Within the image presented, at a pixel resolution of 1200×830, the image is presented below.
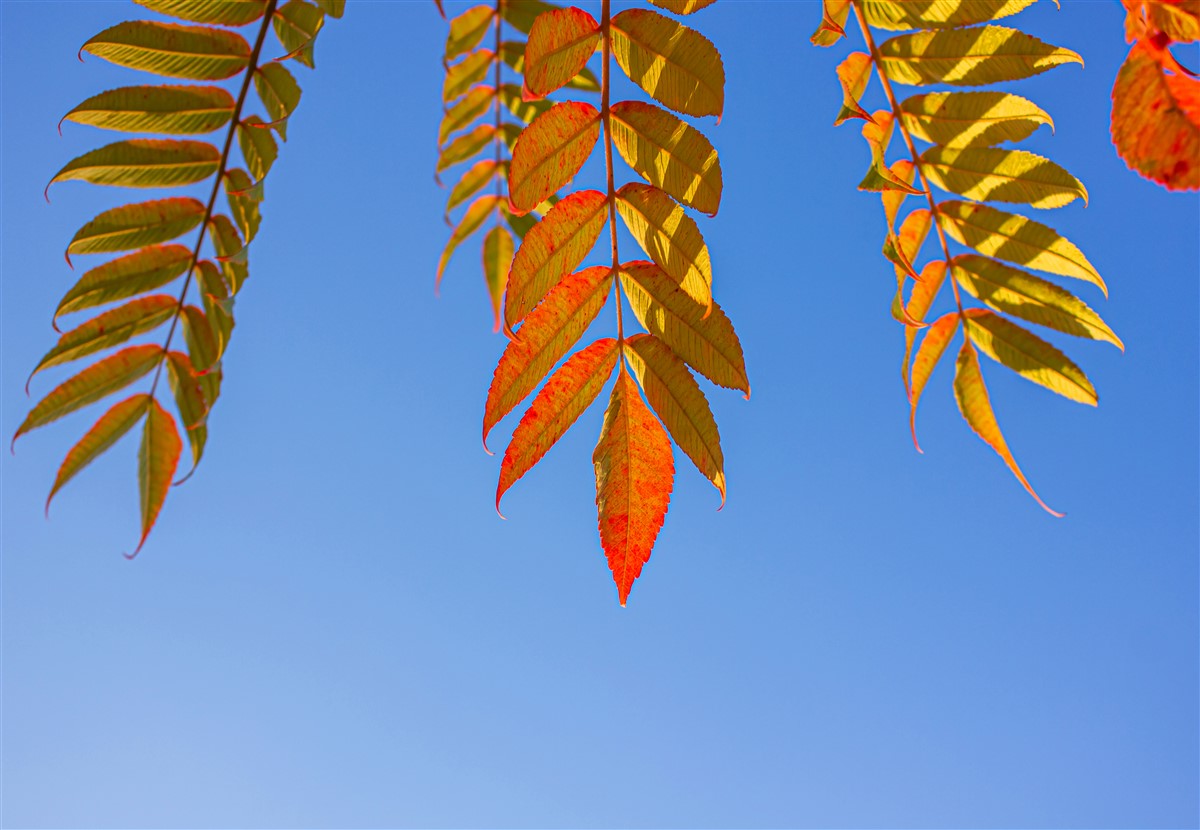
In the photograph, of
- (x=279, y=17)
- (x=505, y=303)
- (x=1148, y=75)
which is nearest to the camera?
(x=1148, y=75)

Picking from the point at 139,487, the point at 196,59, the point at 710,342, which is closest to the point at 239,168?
the point at 196,59

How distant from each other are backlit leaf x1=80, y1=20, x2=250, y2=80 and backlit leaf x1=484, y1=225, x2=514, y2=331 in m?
0.81

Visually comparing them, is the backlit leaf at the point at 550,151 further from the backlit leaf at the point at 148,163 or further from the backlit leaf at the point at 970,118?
the backlit leaf at the point at 148,163

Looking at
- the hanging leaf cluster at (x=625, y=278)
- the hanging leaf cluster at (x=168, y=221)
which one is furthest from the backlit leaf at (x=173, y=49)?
the hanging leaf cluster at (x=625, y=278)

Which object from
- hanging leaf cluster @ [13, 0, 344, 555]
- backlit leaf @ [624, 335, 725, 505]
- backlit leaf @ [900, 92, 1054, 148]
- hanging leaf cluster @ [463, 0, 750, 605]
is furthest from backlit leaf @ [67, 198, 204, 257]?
backlit leaf @ [900, 92, 1054, 148]

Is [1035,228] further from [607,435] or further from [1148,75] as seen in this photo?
[607,435]

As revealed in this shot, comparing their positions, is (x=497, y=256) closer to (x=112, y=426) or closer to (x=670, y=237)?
(x=112, y=426)

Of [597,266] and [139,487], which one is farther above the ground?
[597,266]

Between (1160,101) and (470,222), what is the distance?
1.38 meters

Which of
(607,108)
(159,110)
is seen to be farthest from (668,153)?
(159,110)

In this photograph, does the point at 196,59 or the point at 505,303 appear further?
the point at 196,59

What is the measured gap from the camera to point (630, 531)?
0.78 metres

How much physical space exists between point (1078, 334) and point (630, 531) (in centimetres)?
67

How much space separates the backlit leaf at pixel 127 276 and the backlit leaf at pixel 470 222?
68cm
